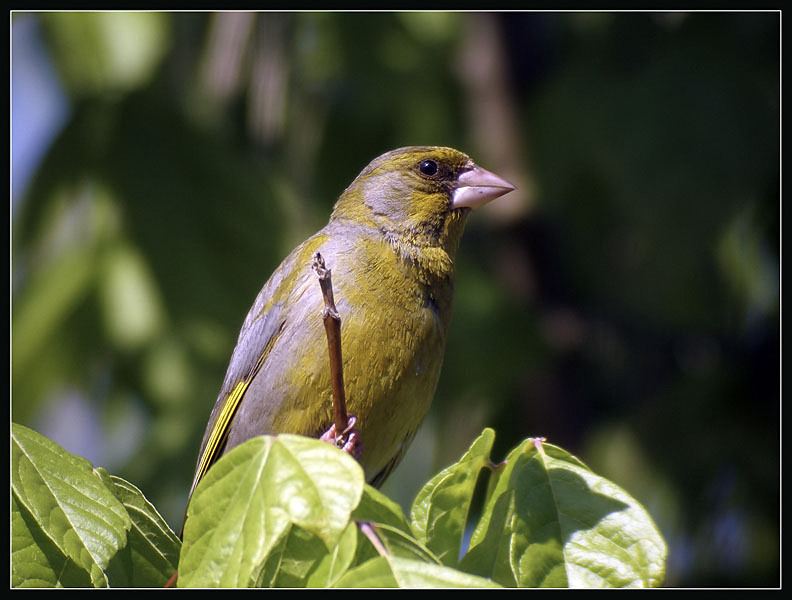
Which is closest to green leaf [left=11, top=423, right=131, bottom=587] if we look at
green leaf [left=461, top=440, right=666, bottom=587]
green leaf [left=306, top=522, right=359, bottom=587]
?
green leaf [left=306, top=522, right=359, bottom=587]

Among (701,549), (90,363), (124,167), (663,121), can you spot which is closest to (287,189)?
(124,167)

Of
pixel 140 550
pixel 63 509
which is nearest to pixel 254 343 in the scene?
pixel 140 550

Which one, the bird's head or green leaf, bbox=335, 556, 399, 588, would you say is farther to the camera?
the bird's head

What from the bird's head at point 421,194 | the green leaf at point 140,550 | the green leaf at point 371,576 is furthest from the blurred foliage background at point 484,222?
the green leaf at point 371,576

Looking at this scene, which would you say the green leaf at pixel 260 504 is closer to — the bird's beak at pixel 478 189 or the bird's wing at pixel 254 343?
the bird's wing at pixel 254 343

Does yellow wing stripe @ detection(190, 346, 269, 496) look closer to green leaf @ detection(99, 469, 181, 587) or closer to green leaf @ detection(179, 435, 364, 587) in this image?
green leaf @ detection(99, 469, 181, 587)

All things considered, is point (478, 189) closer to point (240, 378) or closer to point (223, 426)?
point (240, 378)

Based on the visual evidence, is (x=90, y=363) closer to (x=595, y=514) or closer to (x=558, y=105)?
(x=558, y=105)
